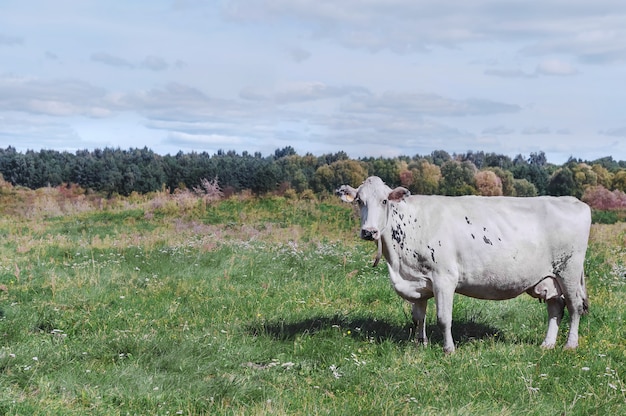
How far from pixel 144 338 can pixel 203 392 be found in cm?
250

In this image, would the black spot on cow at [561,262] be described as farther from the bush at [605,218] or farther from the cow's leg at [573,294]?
the bush at [605,218]

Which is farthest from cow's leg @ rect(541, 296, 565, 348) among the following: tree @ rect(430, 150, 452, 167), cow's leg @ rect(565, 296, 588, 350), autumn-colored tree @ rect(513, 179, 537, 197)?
tree @ rect(430, 150, 452, 167)

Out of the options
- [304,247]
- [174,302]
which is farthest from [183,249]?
[174,302]

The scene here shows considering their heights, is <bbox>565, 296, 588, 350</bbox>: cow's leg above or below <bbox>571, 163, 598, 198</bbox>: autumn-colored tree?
below

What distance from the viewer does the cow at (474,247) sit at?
29.6ft

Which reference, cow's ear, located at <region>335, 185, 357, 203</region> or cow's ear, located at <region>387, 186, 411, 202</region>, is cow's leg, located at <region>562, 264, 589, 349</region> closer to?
cow's ear, located at <region>387, 186, 411, 202</region>

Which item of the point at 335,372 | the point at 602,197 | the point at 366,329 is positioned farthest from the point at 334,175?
the point at 335,372

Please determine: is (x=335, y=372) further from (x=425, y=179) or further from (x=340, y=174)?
(x=340, y=174)

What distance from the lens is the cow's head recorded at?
8.87 m

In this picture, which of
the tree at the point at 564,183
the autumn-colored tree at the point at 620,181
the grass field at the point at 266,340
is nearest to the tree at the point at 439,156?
the tree at the point at 564,183

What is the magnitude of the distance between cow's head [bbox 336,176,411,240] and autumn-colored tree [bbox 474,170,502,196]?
2798 inches

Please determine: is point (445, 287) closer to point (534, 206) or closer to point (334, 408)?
point (534, 206)

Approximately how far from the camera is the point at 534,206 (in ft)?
31.7

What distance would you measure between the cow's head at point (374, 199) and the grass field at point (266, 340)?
5.72ft
